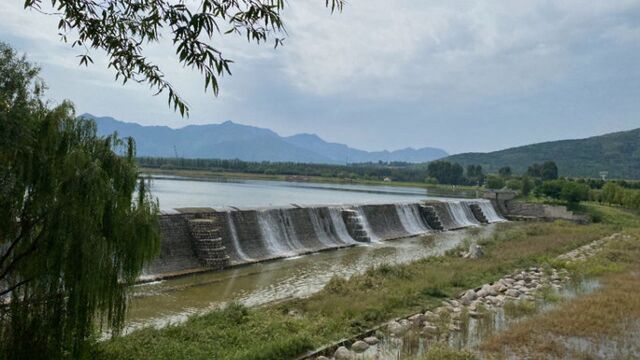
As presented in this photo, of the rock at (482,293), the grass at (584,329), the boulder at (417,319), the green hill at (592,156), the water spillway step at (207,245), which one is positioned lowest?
the rock at (482,293)

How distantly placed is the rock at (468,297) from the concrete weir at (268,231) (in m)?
8.68

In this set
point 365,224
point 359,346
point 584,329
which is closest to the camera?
point 359,346

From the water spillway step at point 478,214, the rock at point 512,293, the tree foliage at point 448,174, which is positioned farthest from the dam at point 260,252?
the tree foliage at point 448,174

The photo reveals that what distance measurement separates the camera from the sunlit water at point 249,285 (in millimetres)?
13602

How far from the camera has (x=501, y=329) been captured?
12.0 meters

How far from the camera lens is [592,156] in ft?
576

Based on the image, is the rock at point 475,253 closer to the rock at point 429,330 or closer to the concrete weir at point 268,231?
the concrete weir at point 268,231

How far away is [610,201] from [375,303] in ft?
187

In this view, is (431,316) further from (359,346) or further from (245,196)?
(245,196)

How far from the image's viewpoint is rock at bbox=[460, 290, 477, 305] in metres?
14.5

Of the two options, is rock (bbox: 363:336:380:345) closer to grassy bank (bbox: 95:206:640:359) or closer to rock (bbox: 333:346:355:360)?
grassy bank (bbox: 95:206:640:359)

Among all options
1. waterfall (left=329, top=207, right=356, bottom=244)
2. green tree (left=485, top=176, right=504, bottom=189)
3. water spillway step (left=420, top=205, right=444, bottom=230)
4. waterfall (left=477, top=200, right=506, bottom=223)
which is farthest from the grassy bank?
green tree (left=485, top=176, right=504, bottom=189)

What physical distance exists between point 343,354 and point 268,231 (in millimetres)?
14055

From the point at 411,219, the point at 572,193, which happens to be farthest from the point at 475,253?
the point at 572,193
